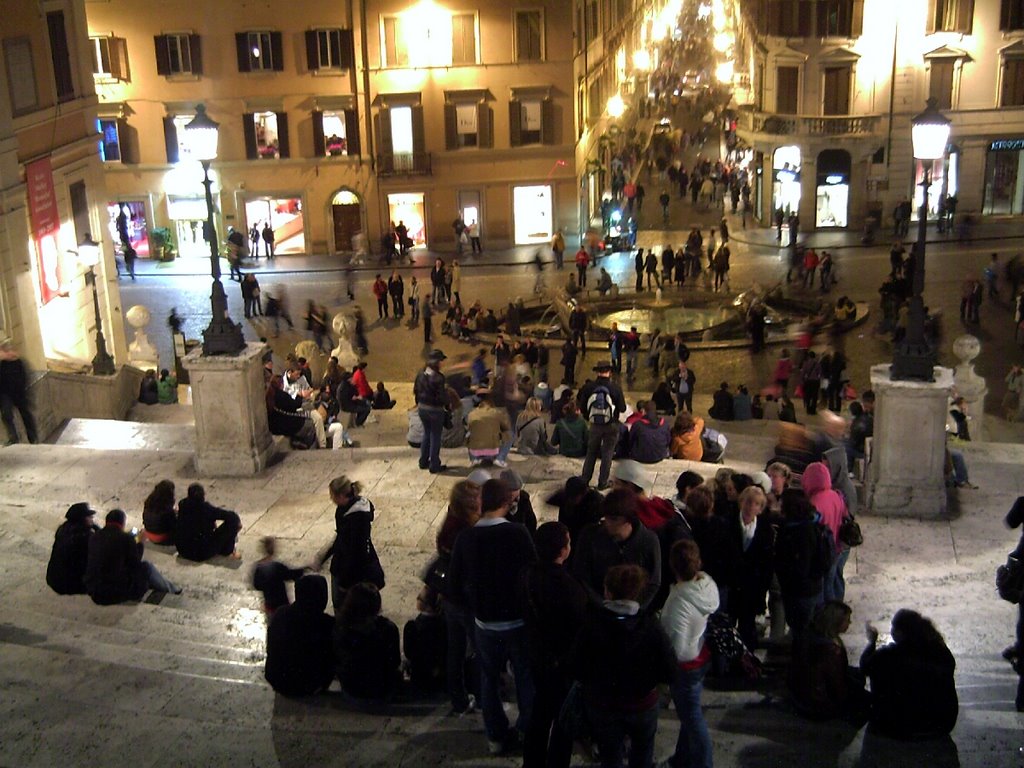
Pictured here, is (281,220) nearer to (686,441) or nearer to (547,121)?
(547,121)

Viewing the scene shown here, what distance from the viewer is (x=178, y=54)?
133ft

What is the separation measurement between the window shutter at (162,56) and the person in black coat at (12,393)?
26.2 m

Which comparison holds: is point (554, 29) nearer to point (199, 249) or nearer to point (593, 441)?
point (199, 249)

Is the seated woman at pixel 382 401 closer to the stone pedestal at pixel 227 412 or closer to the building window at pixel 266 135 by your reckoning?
the stone pedestal at pixel 227 412

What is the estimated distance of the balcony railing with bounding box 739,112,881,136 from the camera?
138 feet

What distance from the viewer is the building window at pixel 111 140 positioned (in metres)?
41.4

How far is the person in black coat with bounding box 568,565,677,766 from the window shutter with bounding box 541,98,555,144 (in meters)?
35.8

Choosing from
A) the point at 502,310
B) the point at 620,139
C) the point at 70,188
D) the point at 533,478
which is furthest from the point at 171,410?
the point at 620,139

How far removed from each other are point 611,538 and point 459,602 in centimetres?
98

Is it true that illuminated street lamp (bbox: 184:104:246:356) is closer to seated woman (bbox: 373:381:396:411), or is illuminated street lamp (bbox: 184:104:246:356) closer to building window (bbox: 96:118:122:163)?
seated woman (bbox: 373:381:396:411)

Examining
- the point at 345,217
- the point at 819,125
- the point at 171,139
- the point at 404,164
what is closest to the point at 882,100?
the point at 819,125

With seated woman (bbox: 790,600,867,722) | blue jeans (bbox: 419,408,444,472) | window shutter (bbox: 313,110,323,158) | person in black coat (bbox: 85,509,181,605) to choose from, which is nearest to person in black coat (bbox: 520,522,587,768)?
seated woman (bbox: 790,600,867,722)

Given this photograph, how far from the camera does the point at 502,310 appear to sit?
3303 cm

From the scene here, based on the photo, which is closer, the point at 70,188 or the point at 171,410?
the point at 171,410
